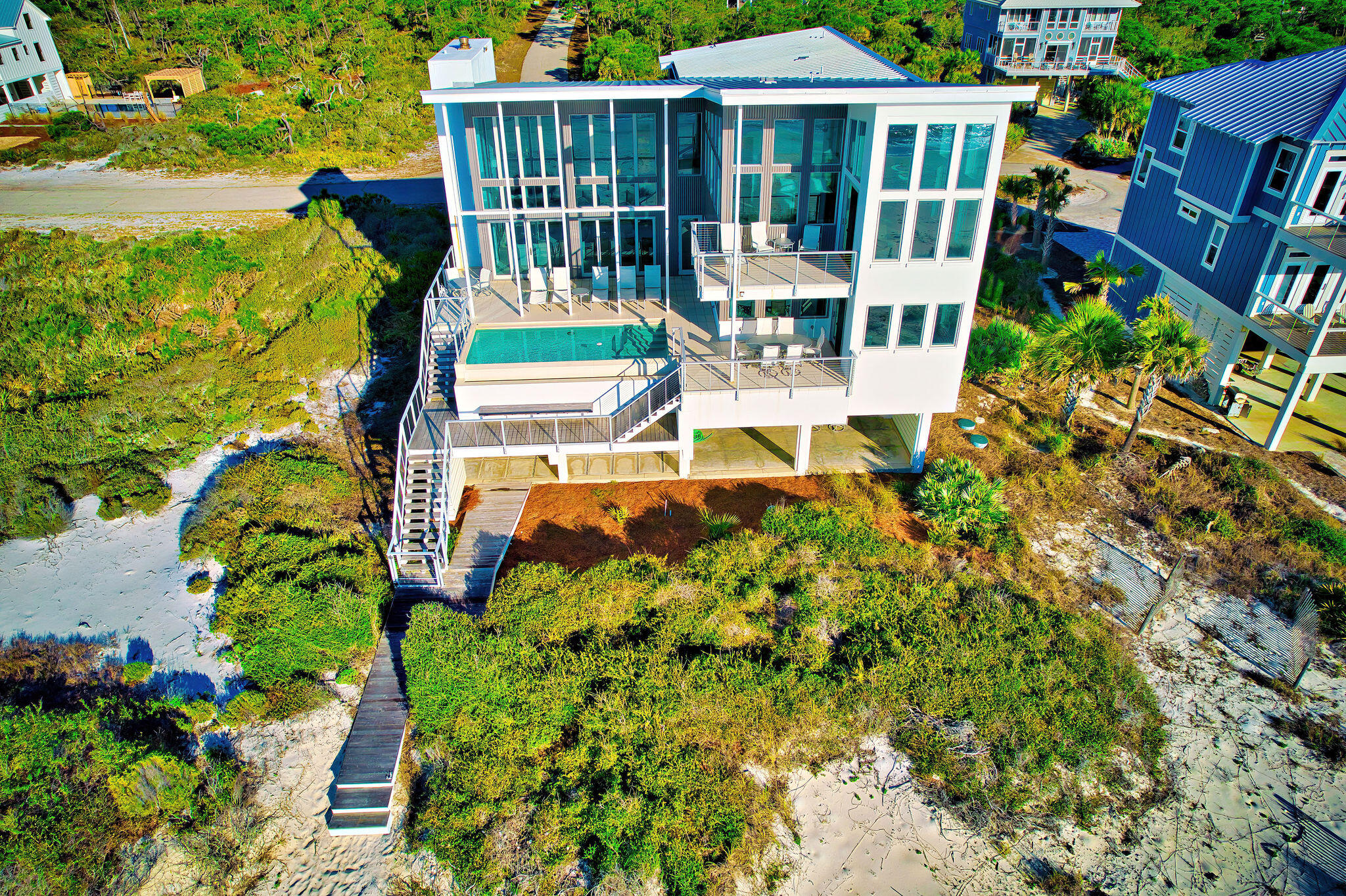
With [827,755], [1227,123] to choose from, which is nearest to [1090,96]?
[1227,123]

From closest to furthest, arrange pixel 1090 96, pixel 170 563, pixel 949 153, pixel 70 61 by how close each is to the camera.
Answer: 1. pixel 949 153
2. pixel 170 563
3. pixel 1090 96
4. pixel 70 61

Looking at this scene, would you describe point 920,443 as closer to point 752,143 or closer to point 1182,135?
point 752,143

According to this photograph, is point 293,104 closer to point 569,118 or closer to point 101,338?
point 101,338

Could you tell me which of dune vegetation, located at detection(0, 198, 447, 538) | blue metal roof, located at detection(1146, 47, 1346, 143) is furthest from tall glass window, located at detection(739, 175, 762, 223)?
blue metal roof, located at detection(1146, 47, 1346, 143)

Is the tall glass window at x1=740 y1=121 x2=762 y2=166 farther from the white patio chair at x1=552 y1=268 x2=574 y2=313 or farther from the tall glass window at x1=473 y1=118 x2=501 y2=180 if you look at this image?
the tall glass window at x1=473 y1=118 x2=501 y2=180

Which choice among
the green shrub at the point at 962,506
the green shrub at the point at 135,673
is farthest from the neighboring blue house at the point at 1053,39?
the green shrub at the point at 135,673

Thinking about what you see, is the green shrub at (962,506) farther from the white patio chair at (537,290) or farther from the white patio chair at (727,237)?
the white patio chair at (537,290)
